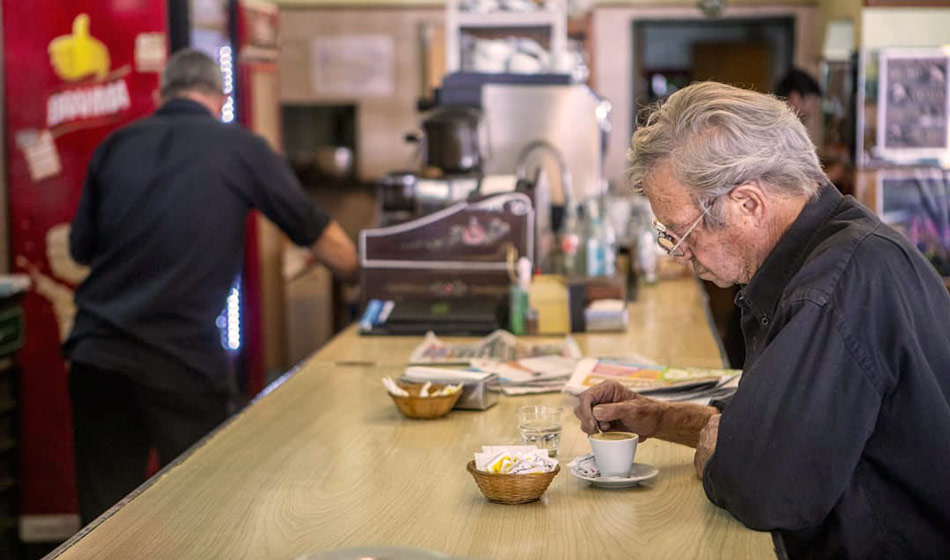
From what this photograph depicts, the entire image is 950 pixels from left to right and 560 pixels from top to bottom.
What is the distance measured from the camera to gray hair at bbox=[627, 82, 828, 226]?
2.04 m

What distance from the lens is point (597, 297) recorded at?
414 centimetres

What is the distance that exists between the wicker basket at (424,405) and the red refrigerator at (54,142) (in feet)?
8.76

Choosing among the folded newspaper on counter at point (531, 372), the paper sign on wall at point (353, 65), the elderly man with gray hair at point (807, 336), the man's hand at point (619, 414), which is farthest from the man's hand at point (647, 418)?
the paper sign on wall at point (353, 65)

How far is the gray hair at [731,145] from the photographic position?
6.70ft

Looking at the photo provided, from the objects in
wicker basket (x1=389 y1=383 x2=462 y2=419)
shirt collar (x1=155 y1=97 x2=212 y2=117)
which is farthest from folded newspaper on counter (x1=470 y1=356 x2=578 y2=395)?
shirt collar (x1=155 y1=97 x2=212 y2=117)

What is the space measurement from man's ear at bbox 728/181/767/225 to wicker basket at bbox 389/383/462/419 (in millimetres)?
949

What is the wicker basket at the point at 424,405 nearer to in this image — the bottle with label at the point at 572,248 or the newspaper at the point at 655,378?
the newspaper at the point at 655,378

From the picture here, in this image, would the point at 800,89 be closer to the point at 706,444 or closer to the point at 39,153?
the point at 39,153

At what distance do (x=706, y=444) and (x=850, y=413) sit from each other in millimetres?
415

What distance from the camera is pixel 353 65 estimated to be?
31.9 feet

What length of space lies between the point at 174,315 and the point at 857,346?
2592 mm

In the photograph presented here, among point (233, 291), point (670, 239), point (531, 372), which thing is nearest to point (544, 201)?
point (531, 372)

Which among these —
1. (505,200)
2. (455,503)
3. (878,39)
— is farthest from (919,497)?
(878,39)

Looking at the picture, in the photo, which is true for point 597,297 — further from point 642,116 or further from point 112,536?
point 112,536
